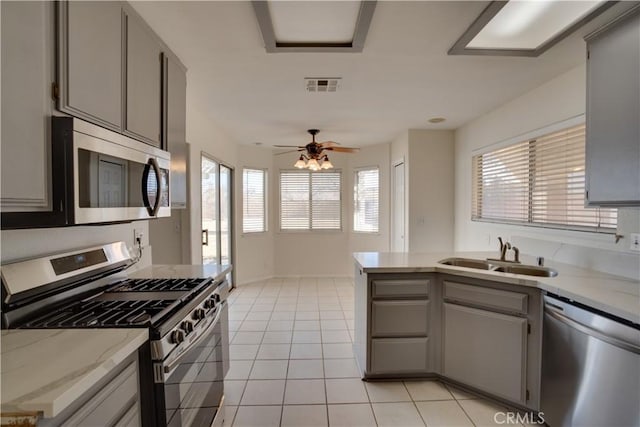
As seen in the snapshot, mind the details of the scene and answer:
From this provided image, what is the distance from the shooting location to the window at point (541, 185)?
243cm

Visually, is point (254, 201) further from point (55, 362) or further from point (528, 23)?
point (55, 362)

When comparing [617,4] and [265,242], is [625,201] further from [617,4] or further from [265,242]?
[265,242]

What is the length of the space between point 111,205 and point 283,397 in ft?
5.82

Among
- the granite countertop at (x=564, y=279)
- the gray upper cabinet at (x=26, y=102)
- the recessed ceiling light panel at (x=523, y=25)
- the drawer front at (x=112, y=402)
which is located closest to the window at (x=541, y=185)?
the granite countertop at (x=564, y=279)

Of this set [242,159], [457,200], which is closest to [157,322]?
[457,200]

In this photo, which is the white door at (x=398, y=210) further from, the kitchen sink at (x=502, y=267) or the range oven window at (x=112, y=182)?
the range oven window at (x=112, y=182)

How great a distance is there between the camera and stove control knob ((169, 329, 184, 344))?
4.27 ft

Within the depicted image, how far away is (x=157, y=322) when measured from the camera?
1258 millimetres

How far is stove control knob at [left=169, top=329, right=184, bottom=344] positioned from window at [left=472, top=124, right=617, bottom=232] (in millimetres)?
Result: 2758

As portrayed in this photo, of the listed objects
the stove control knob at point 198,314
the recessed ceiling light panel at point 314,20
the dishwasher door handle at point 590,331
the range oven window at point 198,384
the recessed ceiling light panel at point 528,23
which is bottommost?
the range oven window at point 198,384

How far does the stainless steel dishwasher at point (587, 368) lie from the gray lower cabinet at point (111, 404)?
81.8 inches

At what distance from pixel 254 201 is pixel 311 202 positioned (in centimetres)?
110

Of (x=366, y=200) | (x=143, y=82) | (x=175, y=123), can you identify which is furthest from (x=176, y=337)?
(x=366, y=200)

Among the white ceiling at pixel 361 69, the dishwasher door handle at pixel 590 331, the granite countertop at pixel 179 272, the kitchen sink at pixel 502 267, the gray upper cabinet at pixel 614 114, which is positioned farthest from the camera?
the kitchen sink at pixel 502 267
